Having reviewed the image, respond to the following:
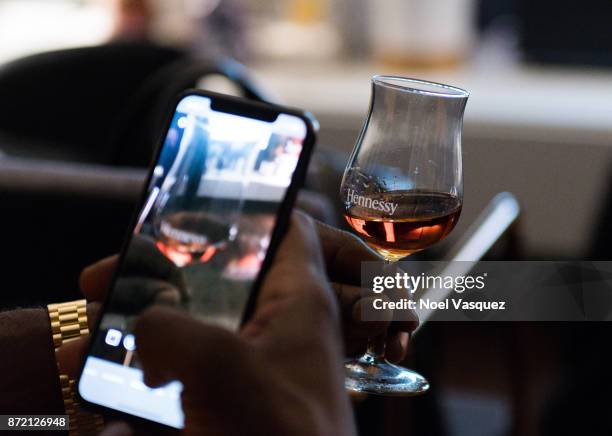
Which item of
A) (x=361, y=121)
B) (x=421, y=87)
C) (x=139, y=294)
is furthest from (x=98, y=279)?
(x=361, y=121)

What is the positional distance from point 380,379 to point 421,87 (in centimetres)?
26

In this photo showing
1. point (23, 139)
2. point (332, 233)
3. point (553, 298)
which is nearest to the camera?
point (332, 233)

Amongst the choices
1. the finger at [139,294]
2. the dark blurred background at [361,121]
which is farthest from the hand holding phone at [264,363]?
the dark blurred background at [361,121]

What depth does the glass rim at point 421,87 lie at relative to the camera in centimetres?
82

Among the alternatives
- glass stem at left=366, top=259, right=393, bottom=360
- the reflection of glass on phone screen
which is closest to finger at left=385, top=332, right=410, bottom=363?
glass stem at left=366, top=259, right=393, bottom=360

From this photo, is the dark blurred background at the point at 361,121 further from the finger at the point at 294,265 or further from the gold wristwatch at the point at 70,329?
the finger at the point at 294,265

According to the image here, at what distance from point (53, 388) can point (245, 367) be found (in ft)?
1.20

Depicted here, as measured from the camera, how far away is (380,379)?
0.82 metres

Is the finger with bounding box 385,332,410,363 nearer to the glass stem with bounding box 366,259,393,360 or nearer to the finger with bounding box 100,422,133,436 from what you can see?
the glass stem with bounding box 366,259,393,360

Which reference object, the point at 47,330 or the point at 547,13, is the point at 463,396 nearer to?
the point at 547,13

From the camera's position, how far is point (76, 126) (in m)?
2.40

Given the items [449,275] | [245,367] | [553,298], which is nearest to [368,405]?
[553,298]

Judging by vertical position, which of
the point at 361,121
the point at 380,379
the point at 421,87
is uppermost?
the point at 421,87

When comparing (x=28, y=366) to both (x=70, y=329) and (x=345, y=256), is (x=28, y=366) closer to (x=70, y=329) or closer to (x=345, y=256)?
(x=70, y=329)
